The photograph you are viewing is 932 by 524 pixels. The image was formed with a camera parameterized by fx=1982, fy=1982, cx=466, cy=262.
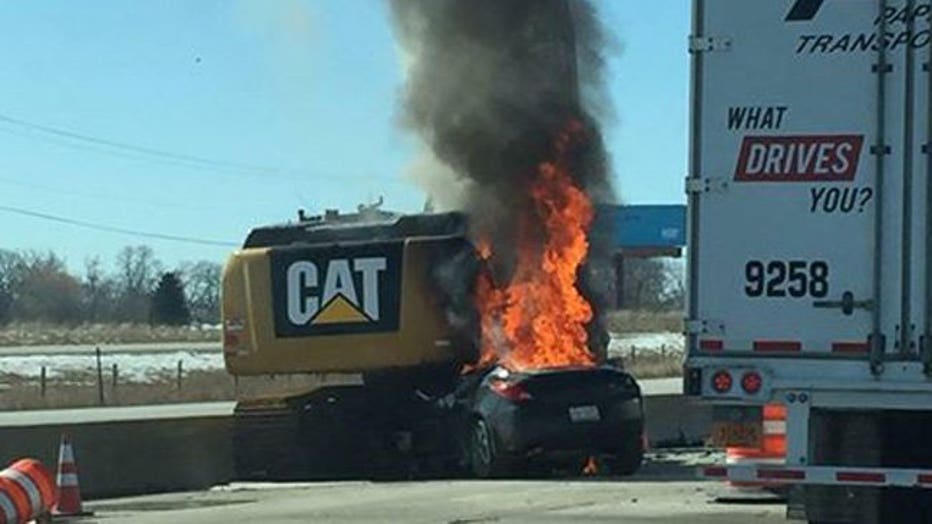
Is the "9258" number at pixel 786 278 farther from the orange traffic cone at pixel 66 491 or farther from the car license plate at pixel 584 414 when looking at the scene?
the car license plate at pixel 584 414

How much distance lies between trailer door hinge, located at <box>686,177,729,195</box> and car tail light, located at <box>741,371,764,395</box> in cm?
99

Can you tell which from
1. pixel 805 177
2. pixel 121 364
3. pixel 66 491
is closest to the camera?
pixel 805 177

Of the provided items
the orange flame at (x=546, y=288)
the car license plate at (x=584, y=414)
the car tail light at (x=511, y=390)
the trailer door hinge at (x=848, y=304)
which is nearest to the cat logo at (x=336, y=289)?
the orange flame at (x=546, y=288)

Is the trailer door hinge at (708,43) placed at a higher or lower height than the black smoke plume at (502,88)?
lower

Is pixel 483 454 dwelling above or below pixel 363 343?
below

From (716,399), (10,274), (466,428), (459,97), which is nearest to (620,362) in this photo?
(466,428)

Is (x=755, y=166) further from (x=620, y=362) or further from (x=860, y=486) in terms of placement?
(x=620, y=362)

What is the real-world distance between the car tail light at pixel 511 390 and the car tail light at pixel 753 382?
29.6 ft

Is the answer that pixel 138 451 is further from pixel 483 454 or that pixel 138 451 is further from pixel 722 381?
pixel 722 381

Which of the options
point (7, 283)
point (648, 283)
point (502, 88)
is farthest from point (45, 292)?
point (502, 88)

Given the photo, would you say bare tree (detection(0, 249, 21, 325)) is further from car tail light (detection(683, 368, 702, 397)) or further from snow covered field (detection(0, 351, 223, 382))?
car tail light (detection(683, 368, 702, 397))

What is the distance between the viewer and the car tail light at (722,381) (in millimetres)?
10531

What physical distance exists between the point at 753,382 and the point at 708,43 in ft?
6.00

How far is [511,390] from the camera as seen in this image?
19.6 meters
